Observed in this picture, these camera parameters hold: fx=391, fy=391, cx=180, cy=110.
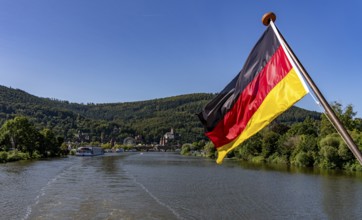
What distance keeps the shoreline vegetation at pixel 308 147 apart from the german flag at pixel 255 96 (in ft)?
183

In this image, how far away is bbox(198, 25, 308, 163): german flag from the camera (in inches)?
293

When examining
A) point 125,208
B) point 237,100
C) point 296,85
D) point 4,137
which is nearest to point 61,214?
point 125,208

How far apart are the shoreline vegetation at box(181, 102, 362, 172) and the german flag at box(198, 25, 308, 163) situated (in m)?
55.8

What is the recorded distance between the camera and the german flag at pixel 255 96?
744cm

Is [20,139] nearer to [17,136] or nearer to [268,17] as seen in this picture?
[17,136]

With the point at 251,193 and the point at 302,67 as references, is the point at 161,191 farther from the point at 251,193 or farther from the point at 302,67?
the point at 302,67

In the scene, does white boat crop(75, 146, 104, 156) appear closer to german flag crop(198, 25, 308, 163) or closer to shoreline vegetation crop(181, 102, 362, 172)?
shoreline vegetation crop(181, 102, 362, 172)

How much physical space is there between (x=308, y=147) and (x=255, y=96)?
7318cm

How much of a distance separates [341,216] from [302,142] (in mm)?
58263

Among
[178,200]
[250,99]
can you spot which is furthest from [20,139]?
[250,99]

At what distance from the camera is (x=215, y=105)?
9.19m

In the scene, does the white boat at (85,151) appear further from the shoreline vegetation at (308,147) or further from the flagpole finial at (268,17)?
the flagpole finial at (268,17)

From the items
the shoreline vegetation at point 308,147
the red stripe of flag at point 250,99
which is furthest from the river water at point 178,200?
the shoreline vegetation at point 308,147

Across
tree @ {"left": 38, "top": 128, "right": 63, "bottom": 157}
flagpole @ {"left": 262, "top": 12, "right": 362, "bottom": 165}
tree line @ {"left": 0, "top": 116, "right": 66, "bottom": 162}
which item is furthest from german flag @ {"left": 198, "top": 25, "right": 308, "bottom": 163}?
tree @ {"left": 38, "top": 128, "right": 63, "bottom": 157}
